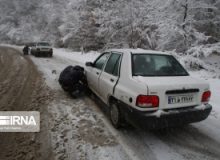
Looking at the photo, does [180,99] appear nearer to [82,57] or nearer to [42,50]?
[82,57]

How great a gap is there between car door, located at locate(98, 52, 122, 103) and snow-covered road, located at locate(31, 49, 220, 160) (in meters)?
0.63

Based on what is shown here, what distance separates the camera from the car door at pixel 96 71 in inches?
208

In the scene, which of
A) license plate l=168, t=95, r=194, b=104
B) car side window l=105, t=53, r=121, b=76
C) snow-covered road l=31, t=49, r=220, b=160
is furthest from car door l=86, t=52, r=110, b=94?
license plate l=168, t=95, r=194, b=104

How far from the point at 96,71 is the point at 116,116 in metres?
1.70

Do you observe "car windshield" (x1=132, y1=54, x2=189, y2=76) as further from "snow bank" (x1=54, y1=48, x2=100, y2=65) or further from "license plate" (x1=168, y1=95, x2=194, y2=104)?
"snow bank" (x1=54, y1=48, x2=100, y2=65)

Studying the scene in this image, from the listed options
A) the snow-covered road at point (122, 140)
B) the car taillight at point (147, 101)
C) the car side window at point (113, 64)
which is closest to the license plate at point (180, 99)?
the car taillight at point (147, 101)

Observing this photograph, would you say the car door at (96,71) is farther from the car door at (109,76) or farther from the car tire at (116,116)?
the car tire at (116,116)

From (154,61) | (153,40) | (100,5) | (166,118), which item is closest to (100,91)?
(154,61)

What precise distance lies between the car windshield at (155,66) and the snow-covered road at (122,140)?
48.1 inches

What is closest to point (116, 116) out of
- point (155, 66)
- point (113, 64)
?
point (113, 64)

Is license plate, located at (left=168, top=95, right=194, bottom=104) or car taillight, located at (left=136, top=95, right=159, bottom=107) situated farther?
license plate, located at (left=168, top=95, right=194, bottom=104)

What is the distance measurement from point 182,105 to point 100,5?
1964cm

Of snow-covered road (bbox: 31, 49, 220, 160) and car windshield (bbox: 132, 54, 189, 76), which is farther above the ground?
car windshield (bbox: 132, 54, 189, 76)

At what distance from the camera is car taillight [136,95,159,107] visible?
342cm
